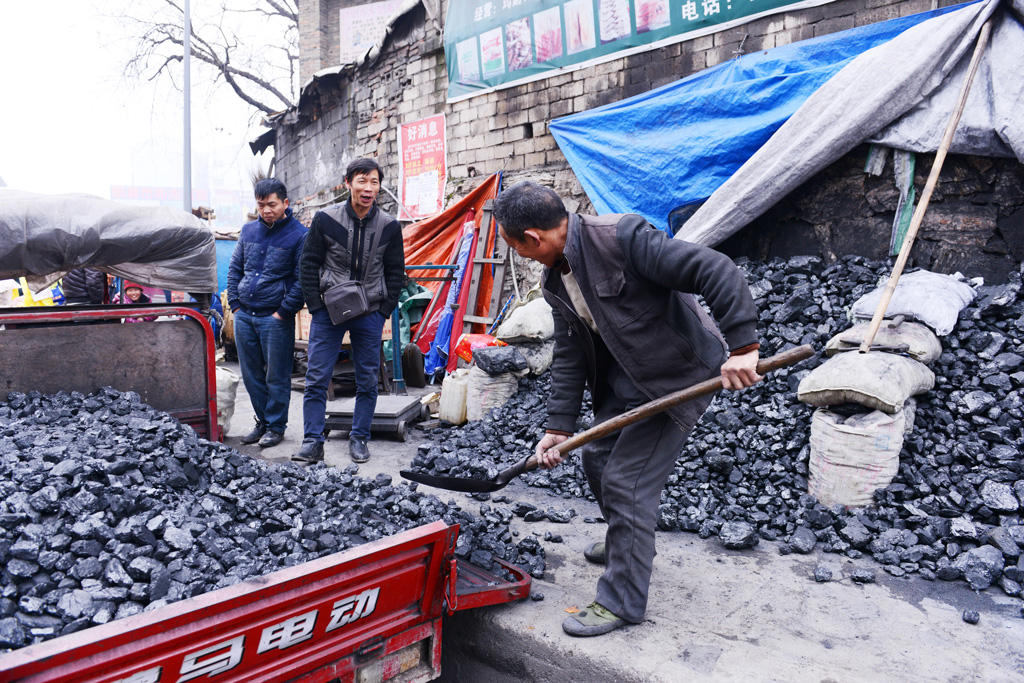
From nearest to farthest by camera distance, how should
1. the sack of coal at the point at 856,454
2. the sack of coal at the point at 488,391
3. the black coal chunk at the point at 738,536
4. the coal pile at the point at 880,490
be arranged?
the coal pile at the point at 880,490 < the black coal chunk at the point at 738,536 < the sack of coal at the point at 856,454 < the sack of coal at the point at 488,391

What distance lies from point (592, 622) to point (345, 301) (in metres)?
2.65

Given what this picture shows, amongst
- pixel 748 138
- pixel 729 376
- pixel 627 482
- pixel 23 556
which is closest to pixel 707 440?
pixel 627 482

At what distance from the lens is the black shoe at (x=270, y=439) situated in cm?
491

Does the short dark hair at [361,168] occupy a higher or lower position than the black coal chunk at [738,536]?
higher

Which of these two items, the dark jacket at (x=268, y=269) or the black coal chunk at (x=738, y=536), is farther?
the dark jacket at (x=268, y=269)

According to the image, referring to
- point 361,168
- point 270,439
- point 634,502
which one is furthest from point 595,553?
point 270,439

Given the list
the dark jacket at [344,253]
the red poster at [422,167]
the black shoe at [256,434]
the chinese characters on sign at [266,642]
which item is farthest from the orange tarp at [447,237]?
the chinese characters on sign at [266,642]

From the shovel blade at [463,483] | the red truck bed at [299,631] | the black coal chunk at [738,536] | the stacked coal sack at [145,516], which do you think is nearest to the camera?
the red truck bed at [299,631]

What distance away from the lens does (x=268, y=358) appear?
15.4ft

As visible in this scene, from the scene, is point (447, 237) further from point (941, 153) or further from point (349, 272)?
point (941, 153)

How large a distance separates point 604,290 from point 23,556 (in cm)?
201

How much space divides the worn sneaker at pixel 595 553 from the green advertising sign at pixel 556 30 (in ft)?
16.1

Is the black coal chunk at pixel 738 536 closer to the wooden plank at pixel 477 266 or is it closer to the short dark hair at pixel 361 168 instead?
the short dark hair at pixel 361 168

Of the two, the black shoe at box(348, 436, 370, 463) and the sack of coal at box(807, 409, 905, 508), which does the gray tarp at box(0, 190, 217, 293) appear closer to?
the black shoe at box(348, 436, 370, 463)
